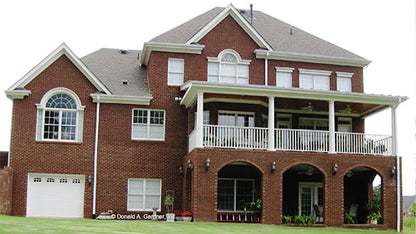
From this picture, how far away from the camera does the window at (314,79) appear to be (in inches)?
1296

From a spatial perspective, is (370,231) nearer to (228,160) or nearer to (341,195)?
(341,195)

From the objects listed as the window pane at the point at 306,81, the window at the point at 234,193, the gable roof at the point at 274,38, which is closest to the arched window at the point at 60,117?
the gable roof at the point at 274,38

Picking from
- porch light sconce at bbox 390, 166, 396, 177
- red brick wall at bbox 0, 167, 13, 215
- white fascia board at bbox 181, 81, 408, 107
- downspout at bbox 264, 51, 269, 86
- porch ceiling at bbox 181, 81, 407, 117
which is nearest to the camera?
white fascia board at bbox 181, 81, 408, 107

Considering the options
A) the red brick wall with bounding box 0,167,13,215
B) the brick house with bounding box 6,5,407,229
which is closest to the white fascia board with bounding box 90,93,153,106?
the brick house with bounding box 6,5,407,229

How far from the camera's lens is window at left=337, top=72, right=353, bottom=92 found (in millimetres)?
33344

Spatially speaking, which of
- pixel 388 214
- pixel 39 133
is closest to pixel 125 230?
pixel 39 133

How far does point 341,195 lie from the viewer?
27.8 meters

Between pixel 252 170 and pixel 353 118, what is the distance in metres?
6.16

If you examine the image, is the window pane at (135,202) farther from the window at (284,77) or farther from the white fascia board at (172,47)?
the window at (284,77)

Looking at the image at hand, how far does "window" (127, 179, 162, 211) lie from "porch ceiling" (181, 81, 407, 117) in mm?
4131

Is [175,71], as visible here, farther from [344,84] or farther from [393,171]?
[393,171]

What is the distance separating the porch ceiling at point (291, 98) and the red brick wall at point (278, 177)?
249cm

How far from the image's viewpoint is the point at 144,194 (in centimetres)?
3006

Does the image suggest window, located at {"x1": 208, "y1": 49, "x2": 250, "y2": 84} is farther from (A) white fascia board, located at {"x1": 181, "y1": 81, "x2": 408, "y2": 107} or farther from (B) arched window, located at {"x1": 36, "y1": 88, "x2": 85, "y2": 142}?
(B) arched window, located at {"x1": 36, "y1": 88, "x2": 85, "y2": 142}
